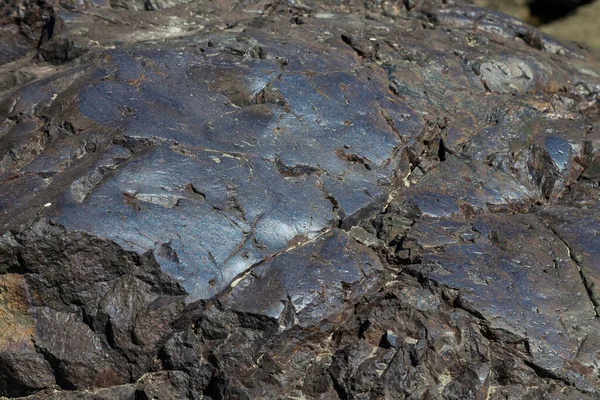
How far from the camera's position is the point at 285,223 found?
380 cm

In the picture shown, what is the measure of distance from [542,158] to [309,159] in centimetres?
163

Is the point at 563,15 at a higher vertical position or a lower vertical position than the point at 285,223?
lower

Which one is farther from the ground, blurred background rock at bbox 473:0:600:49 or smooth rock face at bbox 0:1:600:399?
smooth rock face at bbox 0:1:600:399

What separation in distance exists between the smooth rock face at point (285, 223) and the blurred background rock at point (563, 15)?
587cm

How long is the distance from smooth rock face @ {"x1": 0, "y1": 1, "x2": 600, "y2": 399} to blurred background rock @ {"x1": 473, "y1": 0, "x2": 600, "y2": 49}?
5873 mm

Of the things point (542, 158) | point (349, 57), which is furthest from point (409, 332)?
point (349, 57)

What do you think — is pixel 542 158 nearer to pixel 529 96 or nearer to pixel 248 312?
pixel 529 96

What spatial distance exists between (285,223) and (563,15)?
30.0 feet

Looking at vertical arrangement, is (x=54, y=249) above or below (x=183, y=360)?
above

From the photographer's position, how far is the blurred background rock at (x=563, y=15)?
10547 millimetres

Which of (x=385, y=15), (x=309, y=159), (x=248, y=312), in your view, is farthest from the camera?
(x=385, y=15)

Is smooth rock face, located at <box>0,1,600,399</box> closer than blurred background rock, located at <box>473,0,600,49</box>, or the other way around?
smooth rock face, located at <box>0,1,600,399</box>

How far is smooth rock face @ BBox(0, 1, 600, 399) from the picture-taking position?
3.46 m

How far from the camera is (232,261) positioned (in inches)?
142
